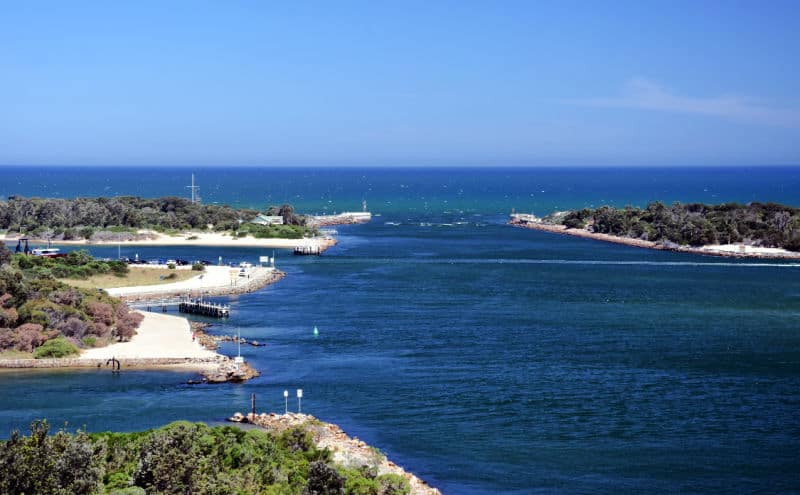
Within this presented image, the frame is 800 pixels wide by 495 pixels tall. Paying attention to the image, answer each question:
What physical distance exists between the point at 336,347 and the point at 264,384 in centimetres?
807

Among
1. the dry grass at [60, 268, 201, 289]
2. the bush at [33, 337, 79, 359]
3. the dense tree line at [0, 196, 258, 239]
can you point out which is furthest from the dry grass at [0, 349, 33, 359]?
the dense tree line at [0, 196, 258, 239]

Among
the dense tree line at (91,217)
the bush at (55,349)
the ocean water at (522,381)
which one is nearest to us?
the ocean water at (522,381)

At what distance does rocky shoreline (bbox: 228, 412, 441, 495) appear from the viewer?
29131 millimetres

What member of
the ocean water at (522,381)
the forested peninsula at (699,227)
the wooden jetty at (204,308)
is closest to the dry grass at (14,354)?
the ocean water at (522,381)

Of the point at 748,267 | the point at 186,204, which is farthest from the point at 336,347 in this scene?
the point at 186,204

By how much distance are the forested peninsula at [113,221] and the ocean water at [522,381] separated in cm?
3537

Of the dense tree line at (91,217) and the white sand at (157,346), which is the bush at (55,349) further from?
the dense tree line at (91,217)

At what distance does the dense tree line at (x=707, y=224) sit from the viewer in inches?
4050

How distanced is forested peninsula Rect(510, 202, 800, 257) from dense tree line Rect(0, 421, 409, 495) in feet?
257

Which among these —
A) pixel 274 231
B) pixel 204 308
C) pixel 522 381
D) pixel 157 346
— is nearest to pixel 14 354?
pixel 157 346

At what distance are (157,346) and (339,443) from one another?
18153 millimetres

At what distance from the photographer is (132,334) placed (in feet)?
161

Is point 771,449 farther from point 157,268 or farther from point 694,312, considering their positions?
point 157,268

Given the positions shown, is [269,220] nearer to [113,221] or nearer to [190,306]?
[113,221]
